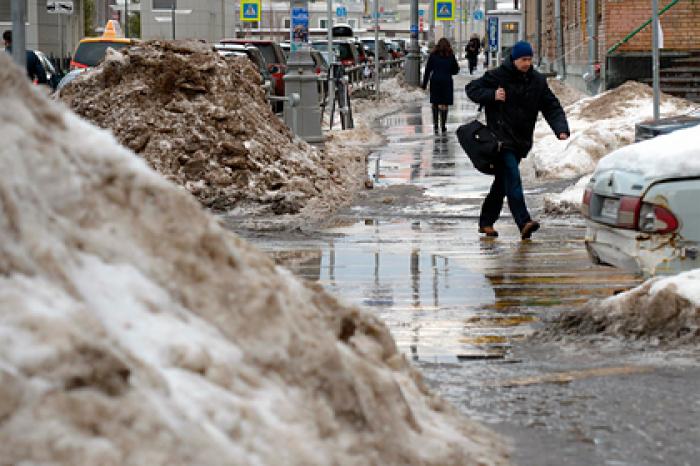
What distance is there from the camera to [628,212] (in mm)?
9078

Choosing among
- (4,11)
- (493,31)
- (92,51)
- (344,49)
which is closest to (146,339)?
(92,51)

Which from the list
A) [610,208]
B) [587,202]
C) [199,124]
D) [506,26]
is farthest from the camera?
[506,26]

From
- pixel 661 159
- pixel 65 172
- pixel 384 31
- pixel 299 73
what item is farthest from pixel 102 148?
pixel 384 31

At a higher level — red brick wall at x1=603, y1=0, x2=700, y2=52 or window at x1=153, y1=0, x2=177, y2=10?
window at x1=153, y1=0, x2=177, y2=10

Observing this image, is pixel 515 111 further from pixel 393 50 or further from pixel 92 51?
pixel 393 50

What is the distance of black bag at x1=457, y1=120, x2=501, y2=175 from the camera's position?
41.7 ft

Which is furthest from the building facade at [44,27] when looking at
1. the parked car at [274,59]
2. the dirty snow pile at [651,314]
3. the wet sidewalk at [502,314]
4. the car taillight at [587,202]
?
the dirty snow pile at [651,314]

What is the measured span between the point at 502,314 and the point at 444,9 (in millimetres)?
50064

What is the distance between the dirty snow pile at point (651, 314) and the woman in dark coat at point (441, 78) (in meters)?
20.2

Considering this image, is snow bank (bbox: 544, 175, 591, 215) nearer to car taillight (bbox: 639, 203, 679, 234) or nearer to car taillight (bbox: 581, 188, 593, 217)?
car taillight (bbox: 581, 188, 593, 217)

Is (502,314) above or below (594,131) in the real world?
below

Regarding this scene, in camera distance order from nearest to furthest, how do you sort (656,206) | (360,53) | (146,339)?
(146,339), (656,206), (360,53)

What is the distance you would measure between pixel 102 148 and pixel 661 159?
5.10 metres

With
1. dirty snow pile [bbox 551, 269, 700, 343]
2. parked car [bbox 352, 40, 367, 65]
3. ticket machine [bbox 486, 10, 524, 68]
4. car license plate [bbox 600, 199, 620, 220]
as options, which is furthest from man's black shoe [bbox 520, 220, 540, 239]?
ticket machine [bbox 486, 10, 524, 68]
